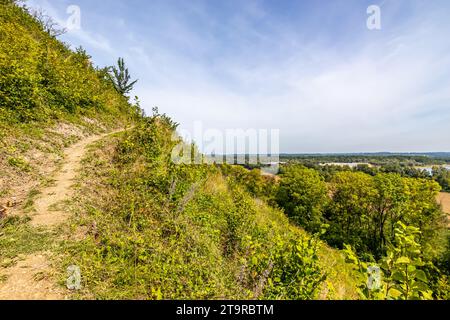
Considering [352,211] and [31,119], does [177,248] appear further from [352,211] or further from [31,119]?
[352,211]

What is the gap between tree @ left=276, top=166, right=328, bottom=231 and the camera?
84.3ft

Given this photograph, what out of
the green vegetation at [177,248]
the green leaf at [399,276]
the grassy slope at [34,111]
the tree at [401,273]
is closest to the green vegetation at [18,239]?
the green vegetation at [177,248]

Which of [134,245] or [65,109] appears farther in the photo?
[65,109]

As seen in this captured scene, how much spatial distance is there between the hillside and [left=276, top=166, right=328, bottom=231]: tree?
18.3 metres

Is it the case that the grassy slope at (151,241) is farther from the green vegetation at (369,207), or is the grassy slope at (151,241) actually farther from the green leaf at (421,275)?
the green vegetation at (369,207)

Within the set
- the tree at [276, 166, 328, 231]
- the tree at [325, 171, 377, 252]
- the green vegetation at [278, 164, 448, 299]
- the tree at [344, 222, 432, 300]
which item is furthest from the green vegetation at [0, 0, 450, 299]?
the tree at [325, 171, 377, 252]

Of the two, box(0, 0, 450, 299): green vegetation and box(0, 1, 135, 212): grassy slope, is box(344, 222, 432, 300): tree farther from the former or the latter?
box(0, 1, 135, 212): grassy slope

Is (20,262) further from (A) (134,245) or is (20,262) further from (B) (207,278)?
(B) (207,278)

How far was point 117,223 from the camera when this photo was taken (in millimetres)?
4781

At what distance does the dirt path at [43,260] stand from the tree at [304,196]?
23363 millimetres

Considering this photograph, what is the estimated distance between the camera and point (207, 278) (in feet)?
12.5
